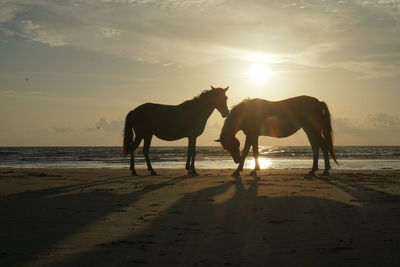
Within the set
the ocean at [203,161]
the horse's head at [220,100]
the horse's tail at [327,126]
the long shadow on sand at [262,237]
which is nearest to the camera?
the long shadow on sand at [262,237]

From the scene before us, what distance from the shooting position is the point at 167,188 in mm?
10516

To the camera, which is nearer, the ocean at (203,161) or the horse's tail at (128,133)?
the horse's tail at (128,133)

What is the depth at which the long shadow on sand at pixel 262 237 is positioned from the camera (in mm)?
4352

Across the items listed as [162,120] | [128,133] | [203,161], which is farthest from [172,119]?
[203,161]

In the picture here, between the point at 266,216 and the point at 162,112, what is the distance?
363 inches

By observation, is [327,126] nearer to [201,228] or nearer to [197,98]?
[197,98]

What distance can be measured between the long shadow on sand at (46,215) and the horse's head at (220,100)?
531 cm

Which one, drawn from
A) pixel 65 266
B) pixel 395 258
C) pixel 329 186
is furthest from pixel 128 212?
pixel 329 186

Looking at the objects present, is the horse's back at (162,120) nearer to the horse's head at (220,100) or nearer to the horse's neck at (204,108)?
the horse's neck at (204,108)

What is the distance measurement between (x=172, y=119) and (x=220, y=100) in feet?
5.47

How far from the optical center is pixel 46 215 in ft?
22.3

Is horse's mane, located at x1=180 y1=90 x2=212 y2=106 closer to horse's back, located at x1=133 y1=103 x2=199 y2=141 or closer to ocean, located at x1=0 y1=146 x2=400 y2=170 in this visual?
horse's back, located at x1=133 y1=103 x2=199 y2=141

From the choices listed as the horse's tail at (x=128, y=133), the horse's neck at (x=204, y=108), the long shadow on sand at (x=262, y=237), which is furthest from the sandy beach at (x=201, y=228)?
the horse's neck at (x=204, y=108)

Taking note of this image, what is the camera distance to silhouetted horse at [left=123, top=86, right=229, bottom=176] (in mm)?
15227
